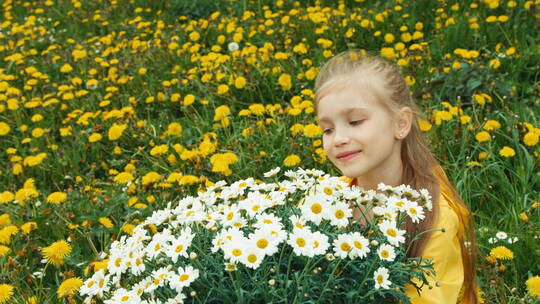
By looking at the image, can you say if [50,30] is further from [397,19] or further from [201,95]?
[397,19]

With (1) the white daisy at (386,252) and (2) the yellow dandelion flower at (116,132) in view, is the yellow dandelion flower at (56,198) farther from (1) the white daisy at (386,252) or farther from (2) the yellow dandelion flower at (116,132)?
(1) the white daisy at (386,252)

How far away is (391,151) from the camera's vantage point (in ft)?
6.16

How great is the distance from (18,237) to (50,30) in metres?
3.93

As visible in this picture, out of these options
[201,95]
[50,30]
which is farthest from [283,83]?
[50,30]

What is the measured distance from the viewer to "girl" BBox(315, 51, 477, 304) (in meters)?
1.70

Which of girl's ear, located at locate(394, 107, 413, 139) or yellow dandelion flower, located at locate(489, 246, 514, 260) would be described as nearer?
girl's ear, located at locate(394, 107, 413, 139)

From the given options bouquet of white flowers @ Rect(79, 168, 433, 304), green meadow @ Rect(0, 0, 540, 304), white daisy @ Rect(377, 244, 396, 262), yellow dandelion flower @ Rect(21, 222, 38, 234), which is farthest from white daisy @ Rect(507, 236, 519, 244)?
yellow dandelion flower @ Rect(21, 222, 38, 234)

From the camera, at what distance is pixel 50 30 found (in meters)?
5.93

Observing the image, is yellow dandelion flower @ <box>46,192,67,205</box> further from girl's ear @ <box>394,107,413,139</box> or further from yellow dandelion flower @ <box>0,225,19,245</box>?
girl's ear @ <box>394,107,413,139</box>

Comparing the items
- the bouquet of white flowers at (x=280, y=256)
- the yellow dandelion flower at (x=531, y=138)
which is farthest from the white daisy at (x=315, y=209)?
Answer: the yellow dandelion flower at (x=531, y=138)

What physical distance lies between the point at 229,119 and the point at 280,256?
2.35 m

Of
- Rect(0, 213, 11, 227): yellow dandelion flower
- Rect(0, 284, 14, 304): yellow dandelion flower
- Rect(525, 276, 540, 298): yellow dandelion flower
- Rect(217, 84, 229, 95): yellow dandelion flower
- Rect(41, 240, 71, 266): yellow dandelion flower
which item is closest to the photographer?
Rect(525, 276, 540, 298): yellow dandelion flower

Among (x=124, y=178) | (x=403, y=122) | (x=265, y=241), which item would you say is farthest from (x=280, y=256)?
(x=124, y=178)

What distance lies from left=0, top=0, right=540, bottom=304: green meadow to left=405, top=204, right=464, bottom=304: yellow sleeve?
308 mm
